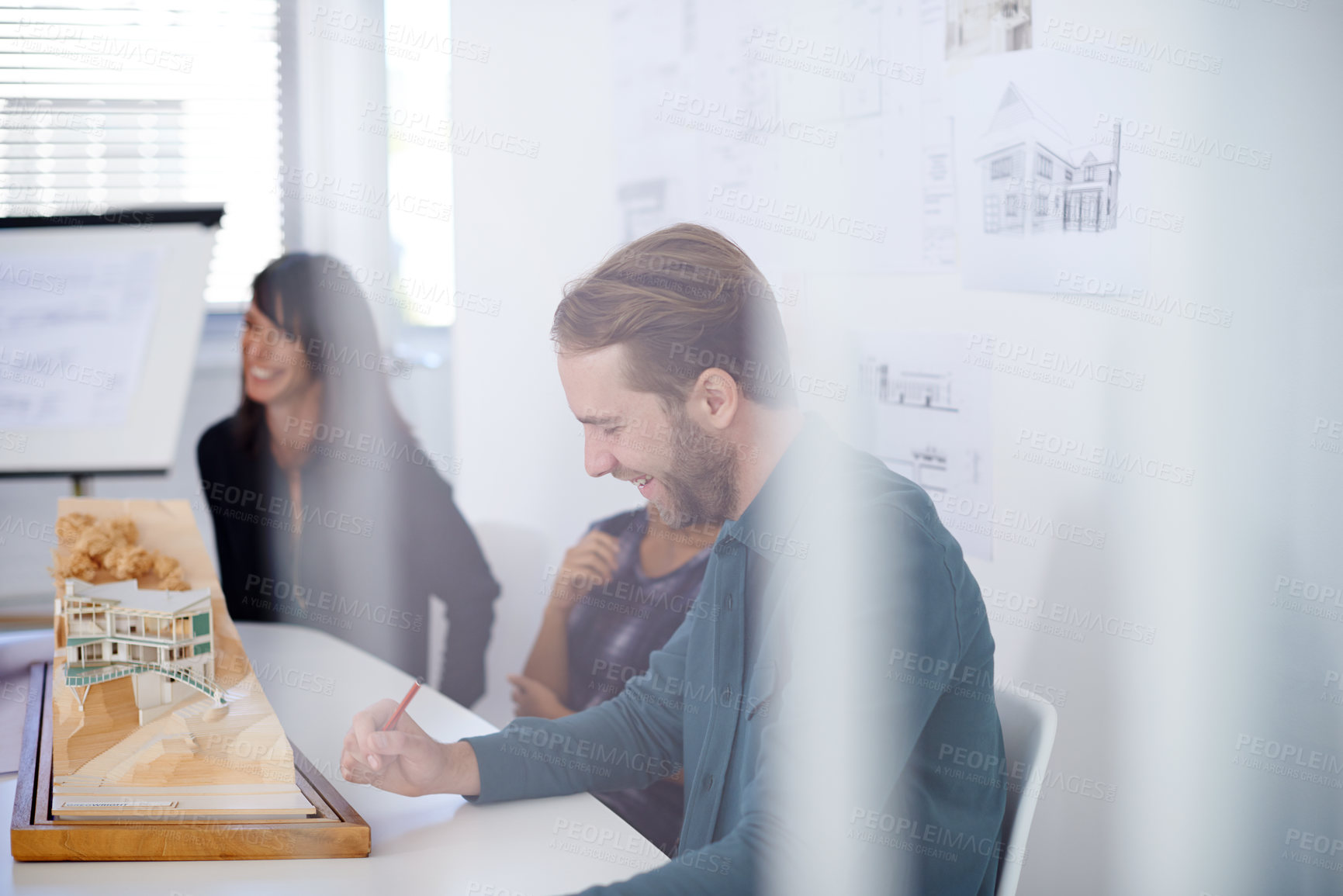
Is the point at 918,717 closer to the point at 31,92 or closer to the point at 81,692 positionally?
the point at 81,692

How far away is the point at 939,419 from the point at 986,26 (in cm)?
33

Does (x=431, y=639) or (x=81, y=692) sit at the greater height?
(x=81, y=692)

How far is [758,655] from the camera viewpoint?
77 centimetres

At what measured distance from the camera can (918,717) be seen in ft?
2.22

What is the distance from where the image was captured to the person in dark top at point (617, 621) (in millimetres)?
1158

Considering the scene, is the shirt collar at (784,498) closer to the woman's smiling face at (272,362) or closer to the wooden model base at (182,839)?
the wooden model base at (182,839)

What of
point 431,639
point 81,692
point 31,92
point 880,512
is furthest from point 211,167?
point 880,512

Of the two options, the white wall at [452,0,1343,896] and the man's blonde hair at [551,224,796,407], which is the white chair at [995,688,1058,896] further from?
the man's blonde hair at [551,224,796,407]

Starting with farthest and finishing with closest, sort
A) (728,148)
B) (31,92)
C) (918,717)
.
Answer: (31,92), (728,148), (918,717)

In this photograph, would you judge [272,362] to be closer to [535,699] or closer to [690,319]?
[535,699]

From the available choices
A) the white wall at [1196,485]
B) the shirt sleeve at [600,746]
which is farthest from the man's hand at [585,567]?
the white wall at [1196,485]

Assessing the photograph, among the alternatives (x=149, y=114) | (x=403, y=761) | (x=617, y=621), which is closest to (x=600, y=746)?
(x=403, y=761)

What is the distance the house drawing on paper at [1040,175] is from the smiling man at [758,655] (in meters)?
0.22

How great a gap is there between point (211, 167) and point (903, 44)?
160cm
